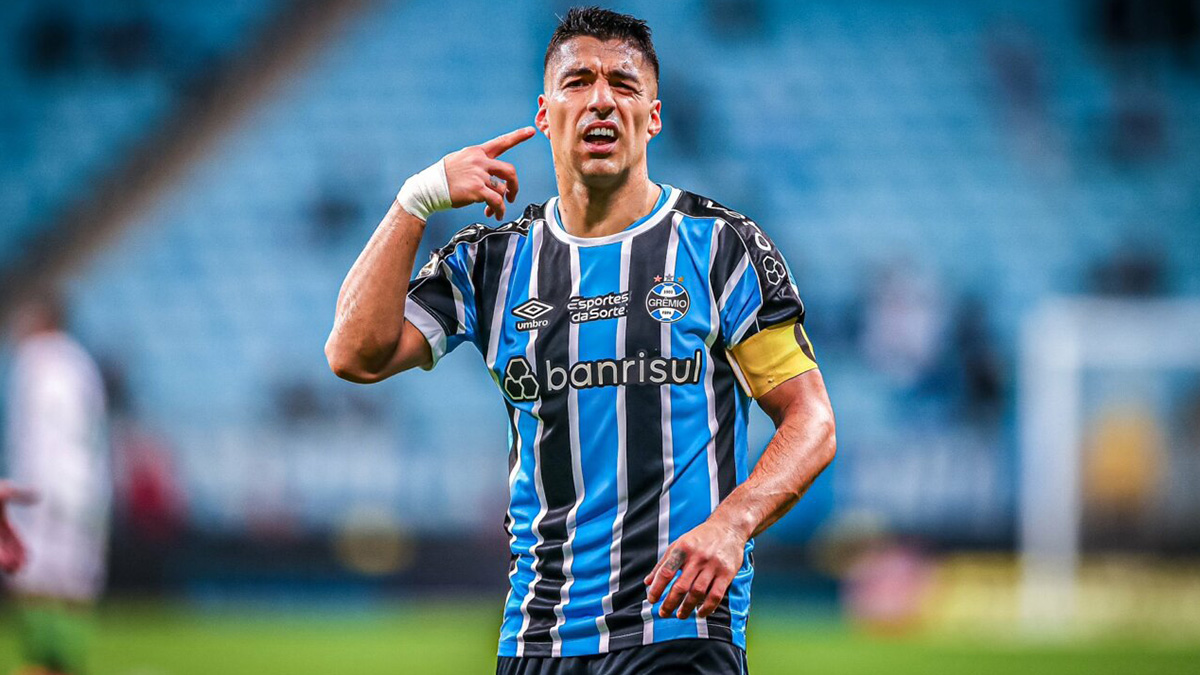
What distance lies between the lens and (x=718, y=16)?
20328 mm

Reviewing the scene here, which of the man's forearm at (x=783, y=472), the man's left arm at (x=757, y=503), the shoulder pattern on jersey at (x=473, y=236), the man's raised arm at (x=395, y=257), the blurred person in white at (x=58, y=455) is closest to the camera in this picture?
the man's left arm at (x=757, y=503)

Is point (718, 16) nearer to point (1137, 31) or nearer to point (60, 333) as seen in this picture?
point (1137, 31)

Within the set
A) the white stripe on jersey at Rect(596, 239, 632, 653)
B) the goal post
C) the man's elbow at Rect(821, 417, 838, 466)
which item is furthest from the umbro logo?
the goal post

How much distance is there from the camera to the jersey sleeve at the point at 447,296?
4141mm

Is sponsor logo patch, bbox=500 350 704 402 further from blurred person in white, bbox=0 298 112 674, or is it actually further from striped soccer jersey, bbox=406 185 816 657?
blurred person in white, bbox=0 298 112 674

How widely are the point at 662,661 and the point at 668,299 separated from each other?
2.93ft

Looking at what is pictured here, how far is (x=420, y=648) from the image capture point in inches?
461

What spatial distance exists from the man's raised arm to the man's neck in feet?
0.76

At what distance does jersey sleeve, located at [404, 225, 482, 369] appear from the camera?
414cm

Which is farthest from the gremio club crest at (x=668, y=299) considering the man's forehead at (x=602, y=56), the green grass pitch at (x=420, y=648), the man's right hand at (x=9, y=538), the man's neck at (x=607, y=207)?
Result: the green grass pitch at (x=420, y=648)

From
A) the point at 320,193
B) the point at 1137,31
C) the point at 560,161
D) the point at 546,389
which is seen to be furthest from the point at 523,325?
the point at 1137,31

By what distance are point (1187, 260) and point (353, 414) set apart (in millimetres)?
9828

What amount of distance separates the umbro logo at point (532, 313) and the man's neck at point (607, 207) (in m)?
0.23

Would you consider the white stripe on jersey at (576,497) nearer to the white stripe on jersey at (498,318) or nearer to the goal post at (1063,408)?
the white stripe on jersey at (498,318)
